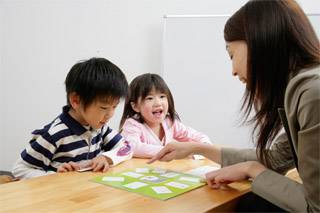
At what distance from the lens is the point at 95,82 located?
4.13ft

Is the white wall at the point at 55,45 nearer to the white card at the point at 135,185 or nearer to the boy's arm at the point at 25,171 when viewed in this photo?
the boy's arm at the point at 25,171

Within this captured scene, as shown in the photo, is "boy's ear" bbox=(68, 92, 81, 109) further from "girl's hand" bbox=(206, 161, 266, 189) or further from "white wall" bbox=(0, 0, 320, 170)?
"white wall" bbox=(0, 0, 320, 170)

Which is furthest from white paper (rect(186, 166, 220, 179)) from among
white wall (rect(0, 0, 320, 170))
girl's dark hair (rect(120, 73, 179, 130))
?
white wall (rect(0, 0, 320, 170))

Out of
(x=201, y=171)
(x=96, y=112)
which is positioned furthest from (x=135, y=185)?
(x=96, y=112)

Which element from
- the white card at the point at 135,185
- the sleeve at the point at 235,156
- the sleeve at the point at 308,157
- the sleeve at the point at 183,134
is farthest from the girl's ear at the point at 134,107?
the sleeve at the point at 308,157

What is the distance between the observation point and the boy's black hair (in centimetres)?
126

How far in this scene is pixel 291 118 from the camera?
733 mm

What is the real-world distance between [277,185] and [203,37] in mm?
2145

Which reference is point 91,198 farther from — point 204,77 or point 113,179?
point 204,77

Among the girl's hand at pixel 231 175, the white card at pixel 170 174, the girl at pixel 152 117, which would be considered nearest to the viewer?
the girl's hand at pixel 231 175

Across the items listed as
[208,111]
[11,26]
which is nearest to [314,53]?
[208,111]

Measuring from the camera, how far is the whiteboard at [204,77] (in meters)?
2.79

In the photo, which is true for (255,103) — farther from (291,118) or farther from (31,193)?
(31,193)

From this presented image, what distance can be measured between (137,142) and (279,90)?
2.51ft
